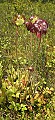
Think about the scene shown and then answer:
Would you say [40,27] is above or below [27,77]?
above

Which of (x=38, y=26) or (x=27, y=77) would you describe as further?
(x=27, y=77)

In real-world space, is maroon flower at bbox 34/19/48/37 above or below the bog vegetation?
above

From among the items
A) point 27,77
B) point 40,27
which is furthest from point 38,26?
point 27,77

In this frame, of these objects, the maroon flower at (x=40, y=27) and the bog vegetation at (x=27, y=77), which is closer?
the maroon flower at (x=40, y=27)

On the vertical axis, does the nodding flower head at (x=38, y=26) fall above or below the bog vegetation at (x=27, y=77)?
above

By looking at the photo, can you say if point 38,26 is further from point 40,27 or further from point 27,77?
point 27,77

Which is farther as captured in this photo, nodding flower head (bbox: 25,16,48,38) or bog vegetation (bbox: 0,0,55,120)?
bog vegetation (bbox: 0,0,55,120)

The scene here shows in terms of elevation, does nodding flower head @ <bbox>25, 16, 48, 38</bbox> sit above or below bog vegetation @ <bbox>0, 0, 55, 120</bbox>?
above

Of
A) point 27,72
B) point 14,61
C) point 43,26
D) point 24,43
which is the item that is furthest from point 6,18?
point 43,26

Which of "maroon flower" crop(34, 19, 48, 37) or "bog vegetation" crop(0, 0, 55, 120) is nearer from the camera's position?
"maroon flower" crop(34, 19, 48, 37)

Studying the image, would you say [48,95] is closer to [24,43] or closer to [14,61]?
[14,61]

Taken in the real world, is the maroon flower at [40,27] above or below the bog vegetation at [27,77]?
above

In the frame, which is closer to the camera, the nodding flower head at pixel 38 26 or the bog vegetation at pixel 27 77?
the nodding flower head at pixel 38 26

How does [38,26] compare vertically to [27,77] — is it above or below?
above
